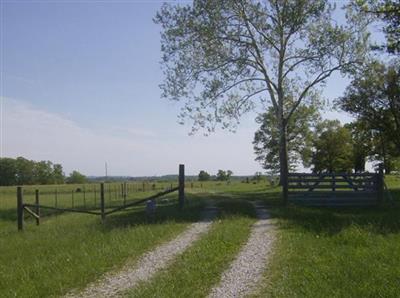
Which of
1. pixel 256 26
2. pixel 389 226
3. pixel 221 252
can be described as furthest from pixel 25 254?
pixel 256 26

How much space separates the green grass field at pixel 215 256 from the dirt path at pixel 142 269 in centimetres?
28

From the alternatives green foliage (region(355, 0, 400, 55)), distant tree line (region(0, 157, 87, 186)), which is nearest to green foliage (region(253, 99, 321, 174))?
green foliage (region(355, 0, 400, 55))

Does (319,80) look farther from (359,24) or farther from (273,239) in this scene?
(273,239)

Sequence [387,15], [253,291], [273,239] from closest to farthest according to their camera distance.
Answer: [253,291]
[273,239]
[387,15]

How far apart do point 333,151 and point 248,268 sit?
69356 millimetres

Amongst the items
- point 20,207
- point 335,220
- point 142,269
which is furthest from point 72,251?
point 335,220

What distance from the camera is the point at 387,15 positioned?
25.7 metres

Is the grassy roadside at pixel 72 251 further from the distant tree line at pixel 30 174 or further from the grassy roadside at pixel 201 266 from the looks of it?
the distant tree line at pixel 30 174

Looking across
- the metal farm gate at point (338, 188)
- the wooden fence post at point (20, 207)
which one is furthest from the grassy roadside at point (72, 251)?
the metal farm gate at point (338, 188)

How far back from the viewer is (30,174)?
13812 cm

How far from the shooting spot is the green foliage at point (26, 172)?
134500 millimetres

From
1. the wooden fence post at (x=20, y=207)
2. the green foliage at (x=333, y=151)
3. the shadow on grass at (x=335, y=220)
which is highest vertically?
the green foliage at (x=333, y=151)

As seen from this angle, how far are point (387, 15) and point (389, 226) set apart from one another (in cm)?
1461

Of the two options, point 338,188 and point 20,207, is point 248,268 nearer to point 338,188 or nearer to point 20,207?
point 20,207
